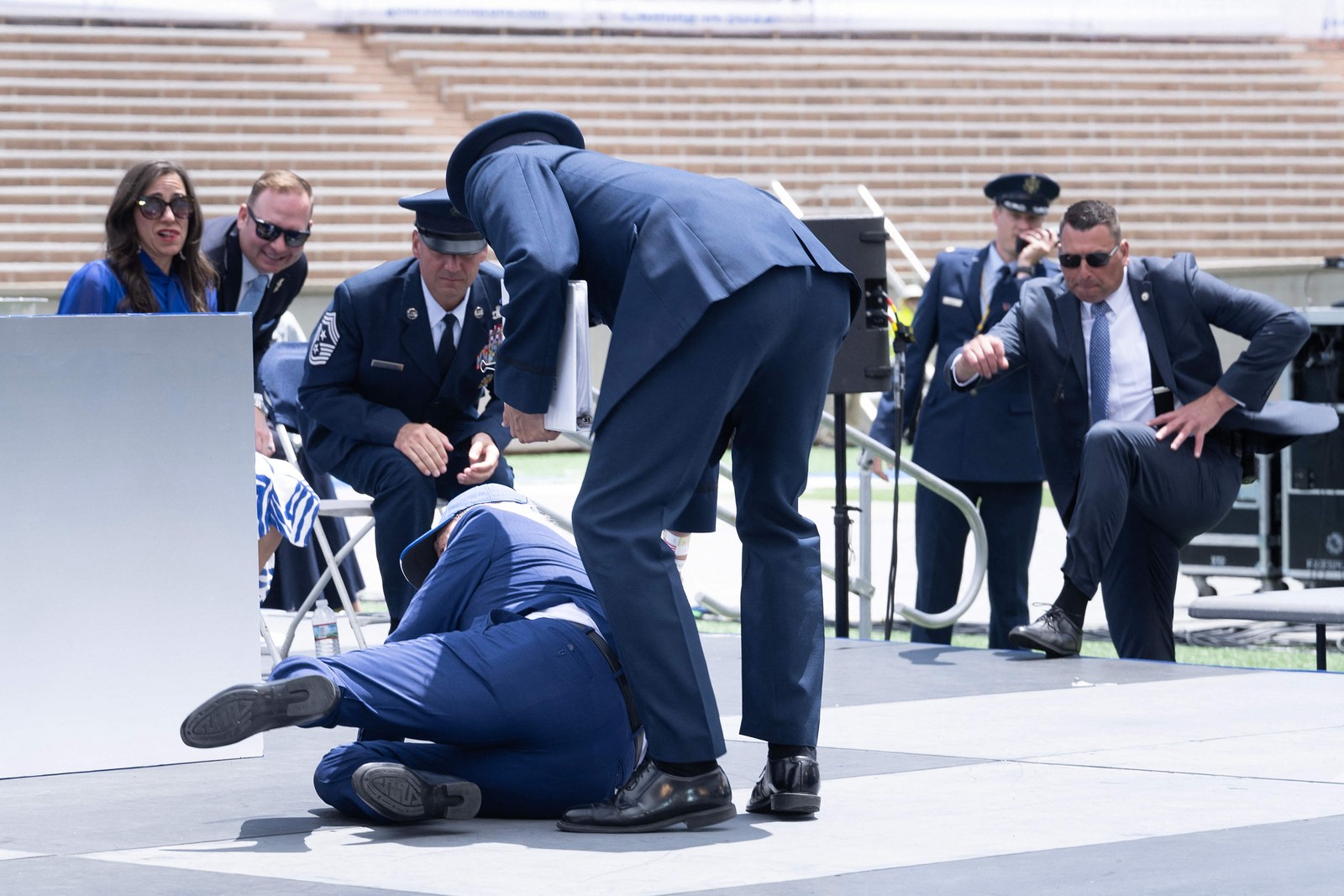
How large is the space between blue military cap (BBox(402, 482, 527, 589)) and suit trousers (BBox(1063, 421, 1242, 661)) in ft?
7.16

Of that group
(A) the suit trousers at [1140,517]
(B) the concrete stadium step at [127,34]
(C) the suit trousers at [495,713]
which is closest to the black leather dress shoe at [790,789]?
(C) the suit trousers at [495,713]

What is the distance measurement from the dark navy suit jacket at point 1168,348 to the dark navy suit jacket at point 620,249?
2510 millimetres

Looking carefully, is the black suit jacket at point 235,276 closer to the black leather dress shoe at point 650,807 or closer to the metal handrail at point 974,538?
the metal handrail at point 974,538

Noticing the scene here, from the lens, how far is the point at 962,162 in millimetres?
21438

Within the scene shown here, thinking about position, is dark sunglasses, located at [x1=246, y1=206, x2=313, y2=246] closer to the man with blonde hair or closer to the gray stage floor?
the man with blonde hair

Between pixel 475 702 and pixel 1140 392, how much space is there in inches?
123

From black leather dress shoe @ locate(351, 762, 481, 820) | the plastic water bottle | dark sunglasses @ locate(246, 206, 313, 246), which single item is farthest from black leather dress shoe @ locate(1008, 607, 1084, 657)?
black leather dress shoe @ locate(351, 762, 481, 820)

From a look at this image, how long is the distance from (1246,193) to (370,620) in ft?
55.0

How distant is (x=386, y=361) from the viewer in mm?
5617

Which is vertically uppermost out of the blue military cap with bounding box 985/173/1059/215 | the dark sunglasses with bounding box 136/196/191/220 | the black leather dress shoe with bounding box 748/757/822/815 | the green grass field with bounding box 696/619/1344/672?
the blue military cap with bounding box 985/173/1059/215

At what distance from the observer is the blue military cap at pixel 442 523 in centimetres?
392

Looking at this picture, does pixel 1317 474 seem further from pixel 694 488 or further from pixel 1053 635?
pixel 694 488

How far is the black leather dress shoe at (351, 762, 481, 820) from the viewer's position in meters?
3.37

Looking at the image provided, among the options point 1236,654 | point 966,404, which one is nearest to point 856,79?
point 1236,654
